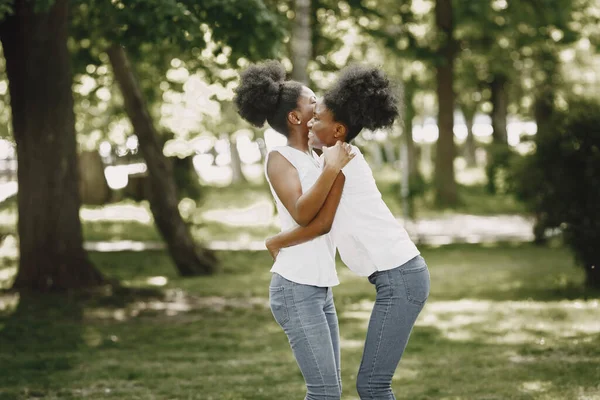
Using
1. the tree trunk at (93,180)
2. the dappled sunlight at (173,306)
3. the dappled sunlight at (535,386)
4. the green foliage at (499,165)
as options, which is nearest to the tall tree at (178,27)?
the dappled sunlight at (173,306)

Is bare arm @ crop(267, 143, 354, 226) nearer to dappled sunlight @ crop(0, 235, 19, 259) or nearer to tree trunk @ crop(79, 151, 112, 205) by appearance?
dappled sunlight @ crop(0, 235, 19, 259)

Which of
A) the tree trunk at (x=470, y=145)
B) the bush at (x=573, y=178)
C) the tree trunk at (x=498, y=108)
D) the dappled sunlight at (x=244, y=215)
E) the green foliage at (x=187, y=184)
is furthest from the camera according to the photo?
the tree trunk at (x=470, y=145)

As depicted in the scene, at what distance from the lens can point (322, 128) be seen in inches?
161

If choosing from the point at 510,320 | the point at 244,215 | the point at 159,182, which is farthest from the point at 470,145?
the point at 510,320

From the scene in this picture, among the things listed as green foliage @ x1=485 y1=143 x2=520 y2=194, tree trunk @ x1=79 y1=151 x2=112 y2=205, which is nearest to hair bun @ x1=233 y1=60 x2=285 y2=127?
green foliage @ x1=485 y1=143 x2=520 y2=194

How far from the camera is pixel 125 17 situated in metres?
9.80

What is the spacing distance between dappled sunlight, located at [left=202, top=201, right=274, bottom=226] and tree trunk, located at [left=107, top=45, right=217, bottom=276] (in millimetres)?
9080

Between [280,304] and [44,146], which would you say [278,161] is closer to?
[280,304]

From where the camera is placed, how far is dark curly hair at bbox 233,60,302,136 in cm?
417

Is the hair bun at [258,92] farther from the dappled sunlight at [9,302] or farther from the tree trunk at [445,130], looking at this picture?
the tree trunk at [445,130]

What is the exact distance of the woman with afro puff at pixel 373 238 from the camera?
3990 millimetres

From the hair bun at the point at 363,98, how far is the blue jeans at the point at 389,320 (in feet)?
2.04

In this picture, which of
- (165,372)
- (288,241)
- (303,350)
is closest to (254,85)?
(288,241)

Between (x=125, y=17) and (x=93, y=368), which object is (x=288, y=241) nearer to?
(x=93, y=368)
